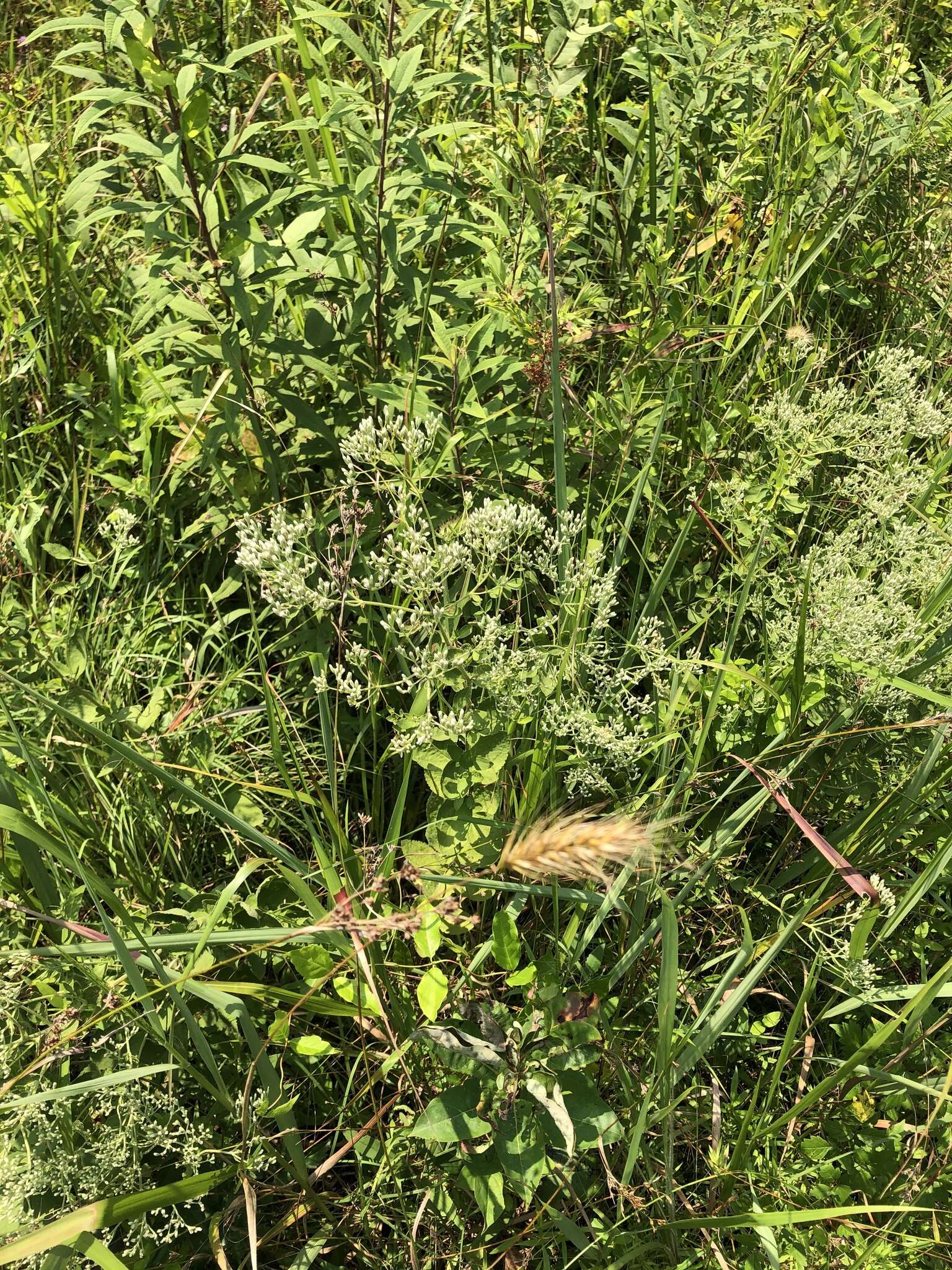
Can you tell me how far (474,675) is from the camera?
186cm

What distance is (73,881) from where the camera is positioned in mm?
2004

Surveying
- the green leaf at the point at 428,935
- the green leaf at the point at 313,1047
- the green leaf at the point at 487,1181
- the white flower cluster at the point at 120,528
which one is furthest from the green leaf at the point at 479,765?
the white flower cluster at the point at 120,528

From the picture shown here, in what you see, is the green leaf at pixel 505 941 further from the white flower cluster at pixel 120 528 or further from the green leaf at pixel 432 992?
the white flower cluster at pixel 120 528

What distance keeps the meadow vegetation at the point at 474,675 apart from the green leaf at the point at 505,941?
15 mm

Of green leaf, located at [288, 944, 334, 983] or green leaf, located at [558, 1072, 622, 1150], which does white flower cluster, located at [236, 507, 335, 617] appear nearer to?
green leaf, located at [288, 944, 334, 983]

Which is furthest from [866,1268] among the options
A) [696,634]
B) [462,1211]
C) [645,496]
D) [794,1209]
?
[645,496]

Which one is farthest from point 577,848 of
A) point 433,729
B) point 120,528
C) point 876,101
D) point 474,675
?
point 876,101

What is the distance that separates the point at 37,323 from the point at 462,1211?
8.19 feet

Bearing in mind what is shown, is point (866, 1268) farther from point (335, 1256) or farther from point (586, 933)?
point (335, 1256)

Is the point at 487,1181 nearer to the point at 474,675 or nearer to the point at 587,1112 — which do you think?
the point at 587,1112

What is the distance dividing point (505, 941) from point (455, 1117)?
305 millimetres

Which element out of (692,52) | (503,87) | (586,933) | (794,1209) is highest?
(692,52)

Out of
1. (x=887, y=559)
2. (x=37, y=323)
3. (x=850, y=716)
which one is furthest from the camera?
(x=37, y=323)

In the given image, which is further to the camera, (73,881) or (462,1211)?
(73,881)
